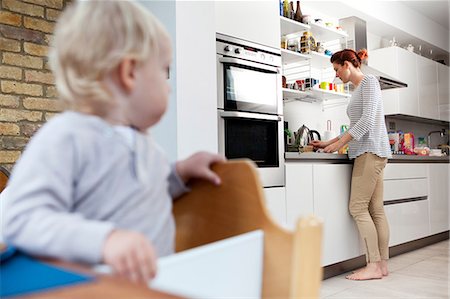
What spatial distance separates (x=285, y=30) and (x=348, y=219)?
4.92 ft

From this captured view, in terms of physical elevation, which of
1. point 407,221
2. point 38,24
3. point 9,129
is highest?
point 38,24

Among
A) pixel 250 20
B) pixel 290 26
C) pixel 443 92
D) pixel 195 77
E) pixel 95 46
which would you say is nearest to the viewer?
pixel 95 46

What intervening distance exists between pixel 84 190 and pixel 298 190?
2.30m

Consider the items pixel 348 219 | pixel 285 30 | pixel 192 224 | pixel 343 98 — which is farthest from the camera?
pixel 343 98

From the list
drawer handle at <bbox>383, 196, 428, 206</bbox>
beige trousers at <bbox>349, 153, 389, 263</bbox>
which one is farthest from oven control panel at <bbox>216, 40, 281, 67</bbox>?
drawer handle at <bbox>383, 196, 428, 206</bbox>

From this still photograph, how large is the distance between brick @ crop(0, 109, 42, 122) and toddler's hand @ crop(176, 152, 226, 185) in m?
2.49

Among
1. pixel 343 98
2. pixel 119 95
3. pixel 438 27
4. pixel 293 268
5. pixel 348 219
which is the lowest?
pixel 348 219

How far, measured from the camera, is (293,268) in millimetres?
629

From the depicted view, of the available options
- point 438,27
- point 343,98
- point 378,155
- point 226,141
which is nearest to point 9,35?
point 226,141

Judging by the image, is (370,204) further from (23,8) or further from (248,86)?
(23,8)

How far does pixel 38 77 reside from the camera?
308cm

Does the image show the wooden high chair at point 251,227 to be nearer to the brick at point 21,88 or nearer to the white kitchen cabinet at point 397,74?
the brick at point 21,88

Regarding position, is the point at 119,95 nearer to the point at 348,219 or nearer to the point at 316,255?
the point at 316,255

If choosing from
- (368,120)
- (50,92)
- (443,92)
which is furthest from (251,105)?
(443,92)
